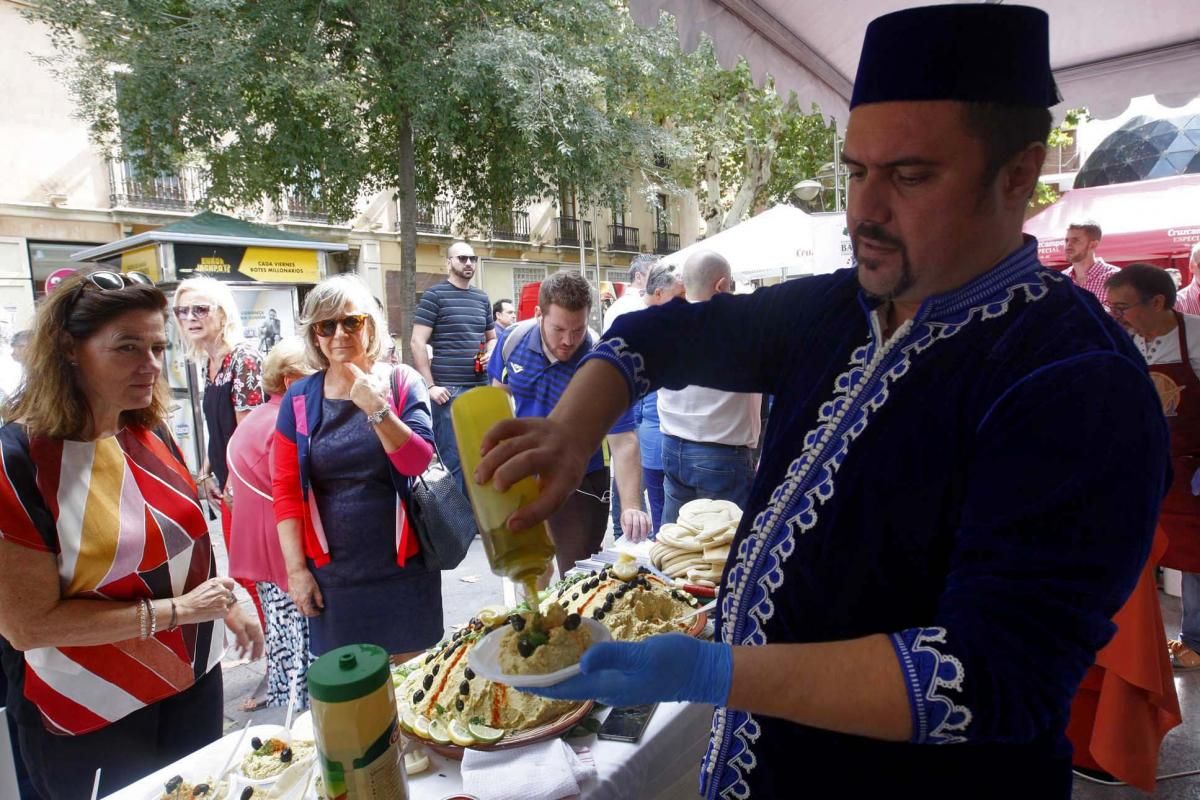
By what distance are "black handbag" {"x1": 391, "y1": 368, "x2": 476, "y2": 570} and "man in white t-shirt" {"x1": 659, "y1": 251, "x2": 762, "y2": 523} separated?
1.75 m

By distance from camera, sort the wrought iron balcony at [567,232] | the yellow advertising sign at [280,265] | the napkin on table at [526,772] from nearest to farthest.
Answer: the napkin on table at [526,772] → the yellow advertising sign at [280,265] → the wrought iron balcony at [567,232]

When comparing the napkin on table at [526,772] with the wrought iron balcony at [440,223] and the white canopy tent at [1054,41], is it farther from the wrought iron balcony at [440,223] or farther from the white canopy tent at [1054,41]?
the wrought iron balcony at [440,223]

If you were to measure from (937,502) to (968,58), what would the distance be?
0.61 meters

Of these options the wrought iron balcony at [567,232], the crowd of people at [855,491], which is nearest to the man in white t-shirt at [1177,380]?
the crowd of people at [855,491]

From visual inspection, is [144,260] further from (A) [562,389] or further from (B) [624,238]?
(B) [624,238]

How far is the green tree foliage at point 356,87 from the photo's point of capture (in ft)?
34.1

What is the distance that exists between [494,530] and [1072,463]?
74cm

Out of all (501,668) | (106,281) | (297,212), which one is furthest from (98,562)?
(297,212)

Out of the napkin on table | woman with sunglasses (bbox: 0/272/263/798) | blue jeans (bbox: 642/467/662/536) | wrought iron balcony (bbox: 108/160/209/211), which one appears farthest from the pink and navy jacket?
wrought iron balcony (bbox: 108/160/209/211)

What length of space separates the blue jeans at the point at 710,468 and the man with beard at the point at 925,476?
3006 millimetres

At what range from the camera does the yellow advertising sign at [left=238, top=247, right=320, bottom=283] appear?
10.4 meters

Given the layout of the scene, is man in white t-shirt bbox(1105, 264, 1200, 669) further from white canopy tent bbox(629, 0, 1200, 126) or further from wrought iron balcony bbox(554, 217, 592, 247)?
wrought iron balcony bbox(554, 217, 592, 247)

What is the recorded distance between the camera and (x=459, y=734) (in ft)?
5.67

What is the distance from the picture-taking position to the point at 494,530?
1069 mm
